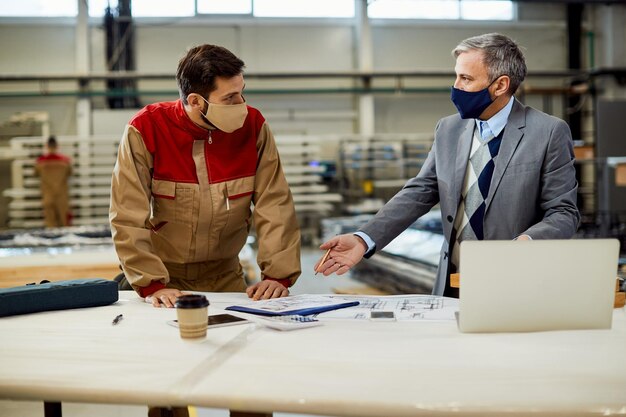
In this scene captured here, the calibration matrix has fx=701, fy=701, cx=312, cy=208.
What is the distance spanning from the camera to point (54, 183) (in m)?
11.0

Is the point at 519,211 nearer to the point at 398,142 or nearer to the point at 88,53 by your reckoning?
the point at 398,142

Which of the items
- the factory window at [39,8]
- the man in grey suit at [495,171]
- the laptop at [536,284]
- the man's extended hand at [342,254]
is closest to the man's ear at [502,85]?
the man in grey suit at [495,171]

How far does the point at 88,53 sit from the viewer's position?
1255 centimetres

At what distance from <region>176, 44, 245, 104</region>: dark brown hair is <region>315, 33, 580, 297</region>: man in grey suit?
705mm

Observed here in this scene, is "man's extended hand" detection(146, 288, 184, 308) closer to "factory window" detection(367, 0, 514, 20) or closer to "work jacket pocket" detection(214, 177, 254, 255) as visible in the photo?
"work jacket pocket" detection(214, 177, 254, 255)

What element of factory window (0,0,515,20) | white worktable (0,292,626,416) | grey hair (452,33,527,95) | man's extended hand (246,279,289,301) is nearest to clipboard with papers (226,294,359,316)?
man's extended hand (246,279,289,301)

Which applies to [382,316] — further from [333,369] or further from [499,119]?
[499,119]

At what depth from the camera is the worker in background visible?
10930 mm

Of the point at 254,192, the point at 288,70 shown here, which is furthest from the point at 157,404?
the point at 288,70

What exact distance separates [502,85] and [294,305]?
3.57ft

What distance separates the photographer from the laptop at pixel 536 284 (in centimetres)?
165

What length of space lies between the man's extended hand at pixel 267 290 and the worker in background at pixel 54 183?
929 centimetres

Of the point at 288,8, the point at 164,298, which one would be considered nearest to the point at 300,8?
the point at 288,8

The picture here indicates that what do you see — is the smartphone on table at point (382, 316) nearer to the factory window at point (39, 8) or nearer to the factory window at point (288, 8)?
the factory window at point (288, 8)
